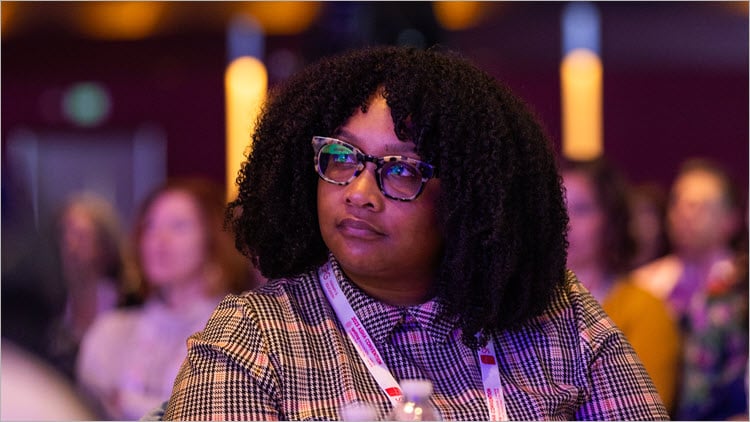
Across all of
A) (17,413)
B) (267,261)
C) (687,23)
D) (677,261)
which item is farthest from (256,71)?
(267,261)

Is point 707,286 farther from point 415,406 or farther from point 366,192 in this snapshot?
point 415,406

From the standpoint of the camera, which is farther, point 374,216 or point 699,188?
point 699,188

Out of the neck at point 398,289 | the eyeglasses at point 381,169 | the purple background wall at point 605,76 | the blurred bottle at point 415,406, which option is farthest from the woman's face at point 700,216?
the blurred bottle at point 415,406

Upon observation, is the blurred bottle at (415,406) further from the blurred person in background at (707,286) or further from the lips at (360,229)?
the blurred person in background at (707,286)

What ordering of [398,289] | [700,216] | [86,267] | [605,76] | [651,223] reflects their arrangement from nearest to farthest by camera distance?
[398,289], [700,216], [86,267], [651,223], [605,76]

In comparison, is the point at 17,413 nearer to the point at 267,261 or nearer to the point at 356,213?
the point at 267,261

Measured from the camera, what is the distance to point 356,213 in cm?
177

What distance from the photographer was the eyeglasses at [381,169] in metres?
1.78

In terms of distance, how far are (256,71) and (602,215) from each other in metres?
5.29

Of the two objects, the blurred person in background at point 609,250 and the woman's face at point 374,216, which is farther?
the blurred person in background at point 609,250

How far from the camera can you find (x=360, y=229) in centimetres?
177

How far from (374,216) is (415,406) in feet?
1.22

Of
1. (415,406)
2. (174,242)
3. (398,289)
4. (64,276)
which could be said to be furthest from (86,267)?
(415,406)

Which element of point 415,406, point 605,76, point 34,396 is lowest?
point 34,396
